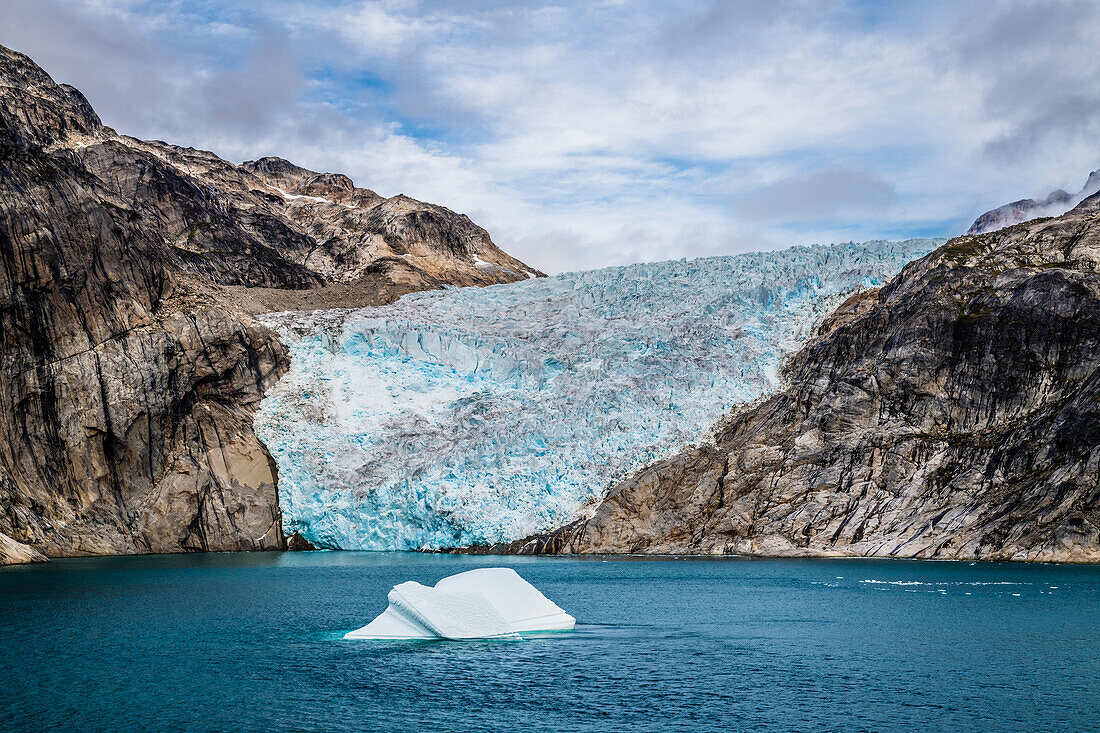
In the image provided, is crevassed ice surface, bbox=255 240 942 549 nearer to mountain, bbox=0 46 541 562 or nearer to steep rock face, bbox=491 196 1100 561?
steep rock face, bbox=491 196 1100 561

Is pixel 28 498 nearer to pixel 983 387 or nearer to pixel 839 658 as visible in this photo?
pixel 839 658

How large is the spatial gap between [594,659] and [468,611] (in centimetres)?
357

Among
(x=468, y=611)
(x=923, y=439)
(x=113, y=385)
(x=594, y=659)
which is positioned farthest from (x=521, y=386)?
(x=594, y=659)

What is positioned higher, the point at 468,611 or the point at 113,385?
the point at 113,385

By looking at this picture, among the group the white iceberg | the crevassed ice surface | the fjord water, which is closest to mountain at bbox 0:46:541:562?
the crevassed ice surface

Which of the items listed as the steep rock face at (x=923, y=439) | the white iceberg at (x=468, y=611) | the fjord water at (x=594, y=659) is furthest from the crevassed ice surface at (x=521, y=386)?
the white iceberg at (x=468, y=611)

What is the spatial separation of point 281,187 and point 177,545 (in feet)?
295

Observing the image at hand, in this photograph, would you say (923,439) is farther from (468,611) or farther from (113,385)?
(113,385)

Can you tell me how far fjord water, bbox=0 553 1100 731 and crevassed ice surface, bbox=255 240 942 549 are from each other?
49.5 ft

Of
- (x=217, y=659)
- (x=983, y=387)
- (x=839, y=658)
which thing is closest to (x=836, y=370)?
(x=983, y=387)

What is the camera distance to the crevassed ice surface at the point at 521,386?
51094 mm

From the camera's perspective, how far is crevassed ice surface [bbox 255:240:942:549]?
5109cm

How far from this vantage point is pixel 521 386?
60.2m

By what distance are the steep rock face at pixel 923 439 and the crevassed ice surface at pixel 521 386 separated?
2320mm
